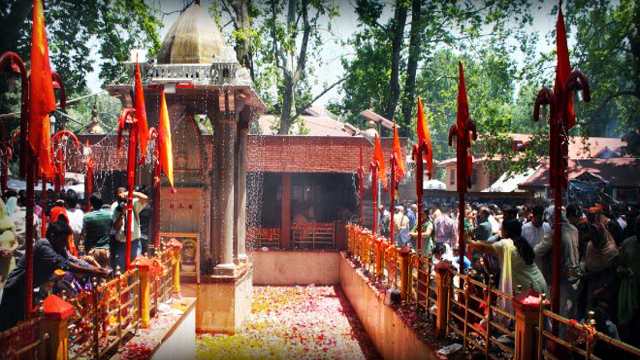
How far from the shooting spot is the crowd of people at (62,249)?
5367mm

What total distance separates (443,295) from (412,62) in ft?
71.4

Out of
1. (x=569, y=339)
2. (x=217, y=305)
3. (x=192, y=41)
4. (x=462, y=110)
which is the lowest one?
(x=217, y=305)

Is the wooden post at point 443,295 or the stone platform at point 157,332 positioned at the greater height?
the wooden post at point 443,295

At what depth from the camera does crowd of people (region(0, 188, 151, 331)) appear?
537 cm

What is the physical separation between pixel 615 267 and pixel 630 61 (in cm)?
1950

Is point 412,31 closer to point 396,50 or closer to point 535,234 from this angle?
point 396,50

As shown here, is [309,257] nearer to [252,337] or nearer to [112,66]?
[252,337]

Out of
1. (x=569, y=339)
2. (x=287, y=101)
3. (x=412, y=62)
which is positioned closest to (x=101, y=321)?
(x=569, y=339)

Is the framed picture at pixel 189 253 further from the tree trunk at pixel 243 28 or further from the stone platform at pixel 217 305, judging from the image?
the tree trunk at pixel 243 28

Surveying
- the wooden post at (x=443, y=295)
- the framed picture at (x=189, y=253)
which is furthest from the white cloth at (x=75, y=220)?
the wooden post at (x=443, y=295)

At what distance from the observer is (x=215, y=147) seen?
434 inches

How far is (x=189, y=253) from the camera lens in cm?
1095

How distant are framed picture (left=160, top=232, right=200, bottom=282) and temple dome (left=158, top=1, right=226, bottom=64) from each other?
3687 mm

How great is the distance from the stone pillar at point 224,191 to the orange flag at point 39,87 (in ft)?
20.3
